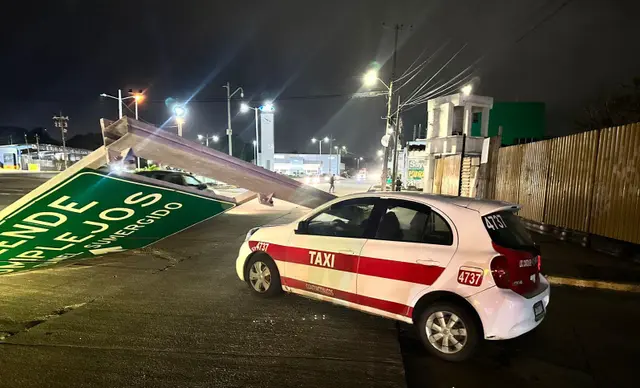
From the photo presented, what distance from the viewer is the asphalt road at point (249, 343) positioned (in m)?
3.31

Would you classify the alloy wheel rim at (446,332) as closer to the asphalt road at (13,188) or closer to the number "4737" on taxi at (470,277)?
the number "4737" on taxi at (470,277)

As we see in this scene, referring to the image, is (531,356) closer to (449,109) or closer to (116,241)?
(116,241)

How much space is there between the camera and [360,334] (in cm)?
416

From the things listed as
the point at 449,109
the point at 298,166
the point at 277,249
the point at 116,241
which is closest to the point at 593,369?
the point at 277,249

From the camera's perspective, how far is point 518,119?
1470 inches

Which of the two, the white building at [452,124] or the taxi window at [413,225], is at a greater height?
the white building at [452,124]

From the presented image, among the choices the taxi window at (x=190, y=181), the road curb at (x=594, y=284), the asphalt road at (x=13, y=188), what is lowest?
the asphalt road at (x=13, y=188)

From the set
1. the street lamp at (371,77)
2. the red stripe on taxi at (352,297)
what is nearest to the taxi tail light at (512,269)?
the red stripe on taxi at (352,297)

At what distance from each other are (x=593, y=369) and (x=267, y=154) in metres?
60.5

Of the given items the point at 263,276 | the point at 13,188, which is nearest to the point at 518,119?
the point at 263,276

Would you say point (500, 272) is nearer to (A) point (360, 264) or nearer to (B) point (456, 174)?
(A) point (360, 264)

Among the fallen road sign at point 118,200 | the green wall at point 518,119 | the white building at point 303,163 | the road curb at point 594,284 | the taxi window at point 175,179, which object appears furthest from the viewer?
the white building at point 303,163

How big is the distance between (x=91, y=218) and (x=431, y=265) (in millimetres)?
4856

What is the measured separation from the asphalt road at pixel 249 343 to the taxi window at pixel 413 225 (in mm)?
1161
